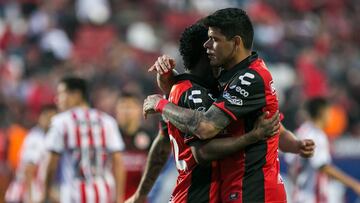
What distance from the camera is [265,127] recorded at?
5547 mm

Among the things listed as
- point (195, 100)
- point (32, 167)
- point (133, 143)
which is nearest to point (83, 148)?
point (133, 143)

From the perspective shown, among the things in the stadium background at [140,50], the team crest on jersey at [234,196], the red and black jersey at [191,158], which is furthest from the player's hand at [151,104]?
the stadium background at [140,50]

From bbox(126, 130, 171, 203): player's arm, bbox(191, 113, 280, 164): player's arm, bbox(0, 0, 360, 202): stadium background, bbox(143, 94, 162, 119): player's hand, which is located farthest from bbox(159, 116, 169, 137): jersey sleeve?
bbox(0, 0, 360, 202): stadium background

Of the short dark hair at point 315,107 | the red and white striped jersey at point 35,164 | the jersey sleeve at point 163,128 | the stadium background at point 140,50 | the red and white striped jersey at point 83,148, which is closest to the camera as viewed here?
the jersey sleeve at point 163,128

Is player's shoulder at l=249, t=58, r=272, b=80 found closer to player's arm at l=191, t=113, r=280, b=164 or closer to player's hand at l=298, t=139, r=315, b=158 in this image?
player's arm at l=191, t=113, r=280, b=164

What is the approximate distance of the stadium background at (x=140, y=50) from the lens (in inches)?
634

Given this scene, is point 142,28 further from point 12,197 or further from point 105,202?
point 105,202

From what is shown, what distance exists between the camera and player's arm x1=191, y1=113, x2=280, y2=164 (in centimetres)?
551

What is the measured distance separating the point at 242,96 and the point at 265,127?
0.79ft

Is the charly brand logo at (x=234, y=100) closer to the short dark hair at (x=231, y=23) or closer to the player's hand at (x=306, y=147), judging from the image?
the short dark hair at (x=231, y=23)

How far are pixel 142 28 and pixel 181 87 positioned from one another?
13.1 metres

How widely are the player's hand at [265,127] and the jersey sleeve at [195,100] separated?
33 centimetres

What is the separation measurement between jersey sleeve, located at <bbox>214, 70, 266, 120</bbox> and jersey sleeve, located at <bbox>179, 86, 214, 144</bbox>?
4.2 inches

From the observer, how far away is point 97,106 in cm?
1581
